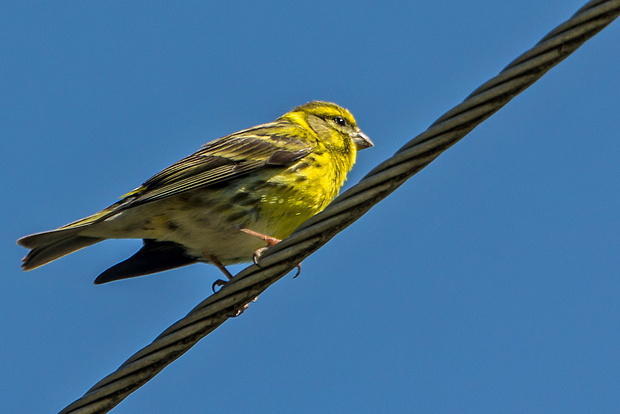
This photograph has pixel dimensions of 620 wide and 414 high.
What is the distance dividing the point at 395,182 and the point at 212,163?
289 centimetres

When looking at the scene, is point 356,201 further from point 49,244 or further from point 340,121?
point 340,121

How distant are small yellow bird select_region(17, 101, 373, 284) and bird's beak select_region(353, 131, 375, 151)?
74 centimetres

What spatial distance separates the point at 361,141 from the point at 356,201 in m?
3.67

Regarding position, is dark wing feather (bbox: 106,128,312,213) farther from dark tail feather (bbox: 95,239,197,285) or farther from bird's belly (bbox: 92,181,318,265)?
dark tail feather (bbox: 95,239,197,285)

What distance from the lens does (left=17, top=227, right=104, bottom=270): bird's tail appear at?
18.3 feet

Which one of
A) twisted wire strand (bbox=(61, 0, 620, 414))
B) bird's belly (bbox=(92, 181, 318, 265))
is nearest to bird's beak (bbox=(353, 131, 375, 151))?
bird's belly (bbox=(92, 181, 318, 265))

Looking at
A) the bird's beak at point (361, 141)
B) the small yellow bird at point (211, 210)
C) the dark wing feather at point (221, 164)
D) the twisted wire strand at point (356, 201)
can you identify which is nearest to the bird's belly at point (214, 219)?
the small yellow bird at point (211, 210)

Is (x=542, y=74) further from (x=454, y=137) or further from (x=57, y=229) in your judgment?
(x=57, y=229)

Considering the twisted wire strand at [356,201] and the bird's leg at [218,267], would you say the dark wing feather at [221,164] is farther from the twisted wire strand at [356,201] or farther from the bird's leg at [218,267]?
the twisted wire strand at [356,201]

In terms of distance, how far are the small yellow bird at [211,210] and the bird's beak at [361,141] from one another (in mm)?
739

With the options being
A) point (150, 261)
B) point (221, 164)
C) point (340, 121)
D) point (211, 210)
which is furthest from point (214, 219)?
point (340, 121)

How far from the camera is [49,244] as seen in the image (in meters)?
5.74

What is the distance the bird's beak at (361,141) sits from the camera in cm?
707

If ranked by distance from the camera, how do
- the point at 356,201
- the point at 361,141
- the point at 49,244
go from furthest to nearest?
the point at 361,141
the point at 49,244
the point at 356,201
